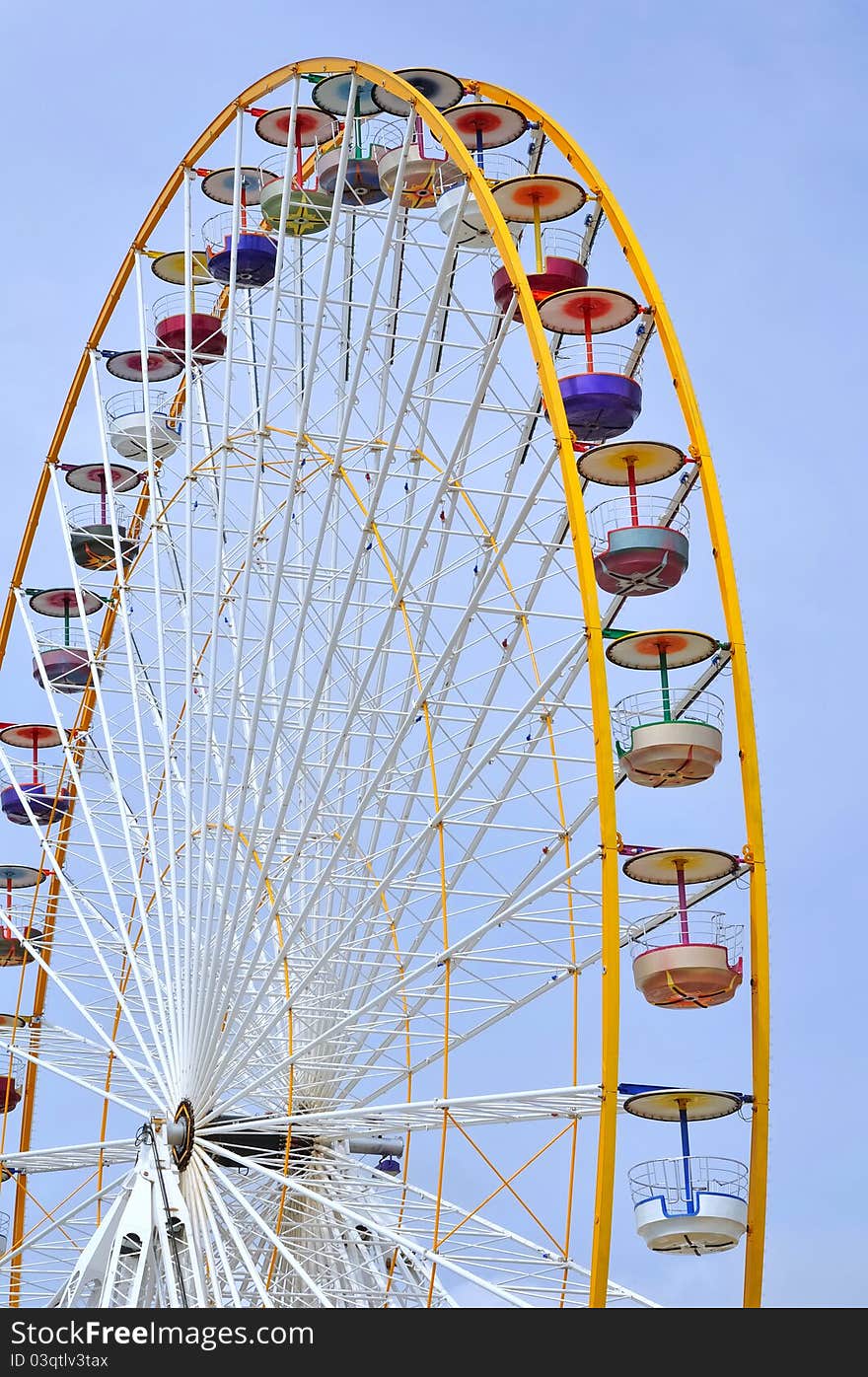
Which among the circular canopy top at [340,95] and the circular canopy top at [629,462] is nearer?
the circular canopy top at [629,462]

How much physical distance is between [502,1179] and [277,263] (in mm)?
10536

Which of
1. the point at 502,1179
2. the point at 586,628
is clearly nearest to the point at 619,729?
the point at 586,628

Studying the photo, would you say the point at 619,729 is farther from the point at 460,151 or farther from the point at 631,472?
the point at 460,151

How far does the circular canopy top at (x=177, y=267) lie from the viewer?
3172 cm

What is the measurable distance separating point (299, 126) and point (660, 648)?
10.7m

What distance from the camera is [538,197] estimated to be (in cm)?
Result: 2478

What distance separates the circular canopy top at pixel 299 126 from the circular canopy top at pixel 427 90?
209cm

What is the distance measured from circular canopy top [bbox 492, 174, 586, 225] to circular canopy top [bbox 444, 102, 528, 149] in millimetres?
1760

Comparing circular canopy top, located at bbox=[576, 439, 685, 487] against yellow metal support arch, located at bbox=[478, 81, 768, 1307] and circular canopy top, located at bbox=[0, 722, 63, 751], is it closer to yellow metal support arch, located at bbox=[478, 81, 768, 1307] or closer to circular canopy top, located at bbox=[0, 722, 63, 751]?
yellow metal support arch, located at bbox=[478, 81, 768, 1307]

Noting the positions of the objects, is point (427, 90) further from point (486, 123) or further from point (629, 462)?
point (629, 462)

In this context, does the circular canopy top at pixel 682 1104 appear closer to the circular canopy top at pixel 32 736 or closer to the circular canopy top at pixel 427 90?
the circular canopy top at pixel 427 90

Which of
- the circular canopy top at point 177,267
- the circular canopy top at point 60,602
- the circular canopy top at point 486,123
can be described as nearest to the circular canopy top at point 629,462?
the circular canopy top at point 486,123

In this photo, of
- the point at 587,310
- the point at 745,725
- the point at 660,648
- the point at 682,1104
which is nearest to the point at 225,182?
the point at 587,310

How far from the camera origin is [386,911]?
28.1 metres
